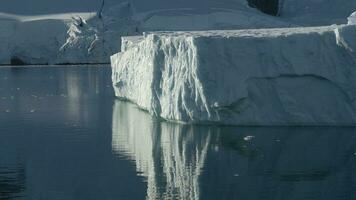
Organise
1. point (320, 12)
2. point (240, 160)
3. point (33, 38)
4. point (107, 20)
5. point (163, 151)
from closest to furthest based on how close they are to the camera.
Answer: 1. point (240, 160)
2. point (163, 151)
3. point (107, 20)
4. point (33, 38)
5. point (320, 12)

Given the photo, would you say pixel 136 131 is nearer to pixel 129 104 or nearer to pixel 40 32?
pixel 129 104

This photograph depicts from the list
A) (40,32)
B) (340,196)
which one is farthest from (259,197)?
(40,32)

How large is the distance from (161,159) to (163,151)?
714 mm

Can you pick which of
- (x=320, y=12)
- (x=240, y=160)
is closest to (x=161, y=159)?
(x=240, y=160)

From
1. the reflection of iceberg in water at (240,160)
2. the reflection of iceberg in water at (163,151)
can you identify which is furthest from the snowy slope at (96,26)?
the reflection of iceberg in water at (240,160)

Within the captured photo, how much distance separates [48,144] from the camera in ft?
40.2

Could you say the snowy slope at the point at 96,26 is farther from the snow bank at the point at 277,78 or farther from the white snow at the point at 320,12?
the snow bank at the point at 277,78

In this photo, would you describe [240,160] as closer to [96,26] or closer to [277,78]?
[277,78]

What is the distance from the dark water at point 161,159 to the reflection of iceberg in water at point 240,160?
0.01 meters

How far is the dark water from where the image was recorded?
28.7 feet

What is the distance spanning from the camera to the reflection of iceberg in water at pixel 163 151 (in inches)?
350

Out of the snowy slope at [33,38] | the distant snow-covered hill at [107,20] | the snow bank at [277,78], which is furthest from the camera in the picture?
the snowy slope at [33,38]

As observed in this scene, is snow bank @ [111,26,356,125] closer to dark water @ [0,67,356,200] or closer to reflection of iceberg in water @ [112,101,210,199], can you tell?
dark water @ [0,67,356,200]

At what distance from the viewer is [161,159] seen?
426 inches
